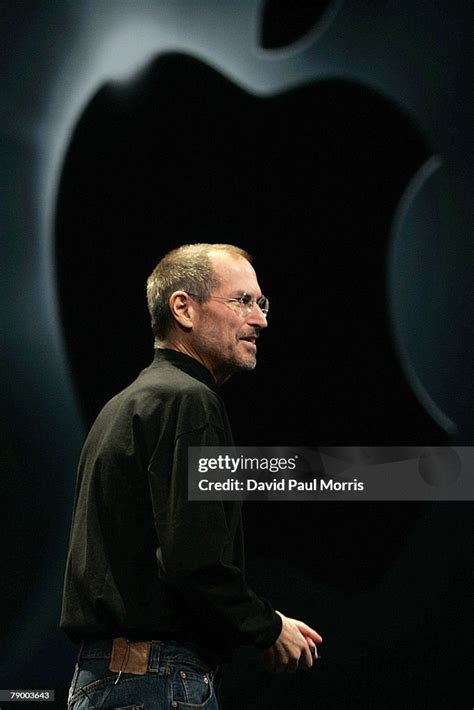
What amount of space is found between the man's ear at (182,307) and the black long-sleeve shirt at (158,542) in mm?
230

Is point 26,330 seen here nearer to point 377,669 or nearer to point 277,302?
point 277,302

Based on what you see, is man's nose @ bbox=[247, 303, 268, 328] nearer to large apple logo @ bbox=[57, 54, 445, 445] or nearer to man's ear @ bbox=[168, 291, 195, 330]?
man's ear @ bbox=[168, 291, 195, 330]

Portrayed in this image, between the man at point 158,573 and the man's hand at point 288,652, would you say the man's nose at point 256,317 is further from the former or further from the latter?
the man's hand at point 288,652

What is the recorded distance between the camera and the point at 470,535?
2.57 meters

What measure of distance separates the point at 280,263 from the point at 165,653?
1392 millimetres

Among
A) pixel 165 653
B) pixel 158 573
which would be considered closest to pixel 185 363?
pixel 158 573

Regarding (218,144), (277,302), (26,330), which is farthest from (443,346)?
(26,330)

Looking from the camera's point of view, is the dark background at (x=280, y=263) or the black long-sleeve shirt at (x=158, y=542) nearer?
the black long-sleeve shirt at (x=158, y=542)

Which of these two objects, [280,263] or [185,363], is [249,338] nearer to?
[185,363]

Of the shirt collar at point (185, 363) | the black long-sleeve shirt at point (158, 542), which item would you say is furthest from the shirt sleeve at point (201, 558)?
the shirt collar at point (185, 363)

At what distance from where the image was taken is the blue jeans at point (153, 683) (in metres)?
1.56

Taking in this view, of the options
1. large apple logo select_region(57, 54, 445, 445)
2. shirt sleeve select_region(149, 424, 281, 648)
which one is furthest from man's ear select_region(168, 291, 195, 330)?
large apple logo select_region(57, 54, 445, 445)

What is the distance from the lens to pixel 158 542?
1.61 metres

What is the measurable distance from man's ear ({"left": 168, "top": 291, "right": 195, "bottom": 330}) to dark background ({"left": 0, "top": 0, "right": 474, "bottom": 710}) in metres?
0.80
